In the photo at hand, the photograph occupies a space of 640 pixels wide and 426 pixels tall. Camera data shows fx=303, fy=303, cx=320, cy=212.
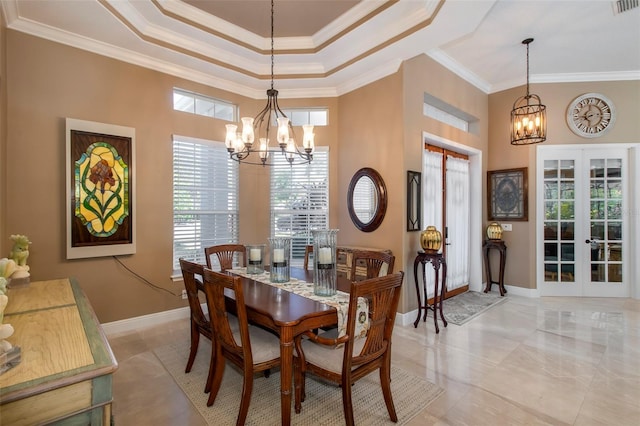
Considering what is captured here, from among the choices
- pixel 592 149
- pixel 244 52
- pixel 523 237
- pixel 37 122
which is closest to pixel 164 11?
pixel 244 52

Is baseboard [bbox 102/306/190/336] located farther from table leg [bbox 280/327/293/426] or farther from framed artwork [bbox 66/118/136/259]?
table leg [bbox 280/327/293/426]

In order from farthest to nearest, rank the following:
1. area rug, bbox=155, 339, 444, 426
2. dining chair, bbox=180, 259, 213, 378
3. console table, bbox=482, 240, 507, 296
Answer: console table, bbox=482, 240, 507, 296 < dining chair, bbox=180, 259, 213, 378 < area rug, bbox=155, 339, 444, 426

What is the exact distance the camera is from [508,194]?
5.12 metres

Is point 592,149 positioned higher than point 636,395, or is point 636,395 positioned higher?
point 592,149

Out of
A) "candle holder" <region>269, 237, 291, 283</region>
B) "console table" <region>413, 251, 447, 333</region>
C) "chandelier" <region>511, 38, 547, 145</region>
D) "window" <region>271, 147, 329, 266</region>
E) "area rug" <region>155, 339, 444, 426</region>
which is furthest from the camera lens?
"window" <region>271, 147, 329, 266</region>

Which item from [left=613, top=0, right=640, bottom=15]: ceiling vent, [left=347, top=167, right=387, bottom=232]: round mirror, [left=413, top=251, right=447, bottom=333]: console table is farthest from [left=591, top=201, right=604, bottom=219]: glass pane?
[left=347, top=167, right=387, bottom=232]: round mirror

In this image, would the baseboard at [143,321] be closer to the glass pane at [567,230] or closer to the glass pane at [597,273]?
the glass pane at [567,230]

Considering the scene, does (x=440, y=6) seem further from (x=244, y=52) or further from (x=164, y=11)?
(x=164, y=11)

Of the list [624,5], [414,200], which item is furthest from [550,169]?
[414,200]

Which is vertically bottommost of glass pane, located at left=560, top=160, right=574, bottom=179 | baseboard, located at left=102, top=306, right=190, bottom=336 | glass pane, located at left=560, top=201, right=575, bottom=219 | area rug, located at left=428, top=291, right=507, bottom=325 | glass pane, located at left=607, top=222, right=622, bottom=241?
area rug, located at left=428, top=291, right=507, bottom=325

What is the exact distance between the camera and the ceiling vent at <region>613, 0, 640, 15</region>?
3.15 metres

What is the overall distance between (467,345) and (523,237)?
8.97ft

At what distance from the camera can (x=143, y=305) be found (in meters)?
3.63

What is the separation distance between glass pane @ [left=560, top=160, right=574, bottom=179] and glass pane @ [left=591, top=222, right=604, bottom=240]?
2.74ft
